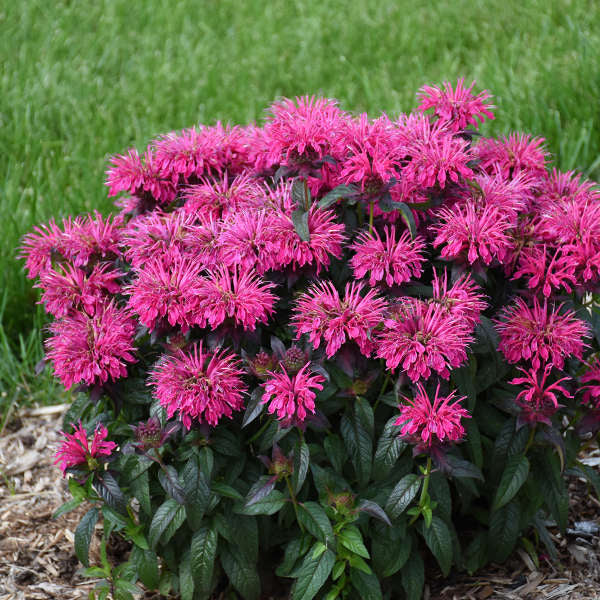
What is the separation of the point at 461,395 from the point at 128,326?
0.81 m

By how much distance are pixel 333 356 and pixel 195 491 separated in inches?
17.7

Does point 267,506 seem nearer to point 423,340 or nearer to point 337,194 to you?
point 423,340

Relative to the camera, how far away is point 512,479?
192 centimetres

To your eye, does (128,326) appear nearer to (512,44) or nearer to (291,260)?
(291,260)

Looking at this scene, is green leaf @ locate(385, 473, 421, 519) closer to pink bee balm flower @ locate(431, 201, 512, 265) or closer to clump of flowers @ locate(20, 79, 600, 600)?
clump of flowers @ locate(20, 79, 600, 600)

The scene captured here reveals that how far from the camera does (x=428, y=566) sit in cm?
232

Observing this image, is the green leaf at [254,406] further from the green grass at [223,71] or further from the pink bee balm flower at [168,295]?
the green grass at [223,71]

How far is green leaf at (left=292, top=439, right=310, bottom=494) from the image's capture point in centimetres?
182

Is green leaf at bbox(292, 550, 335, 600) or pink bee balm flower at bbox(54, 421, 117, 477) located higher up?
pink bee balm flower at bbox(54, 421, 117, 477)

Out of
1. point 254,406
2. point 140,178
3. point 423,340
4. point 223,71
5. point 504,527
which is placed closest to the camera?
point 423,340

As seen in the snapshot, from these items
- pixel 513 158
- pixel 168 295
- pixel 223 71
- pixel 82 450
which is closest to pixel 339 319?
pixel 168 295

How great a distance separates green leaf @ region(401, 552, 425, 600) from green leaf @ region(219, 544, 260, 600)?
14.5 inches

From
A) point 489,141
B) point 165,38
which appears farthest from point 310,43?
point 489,141

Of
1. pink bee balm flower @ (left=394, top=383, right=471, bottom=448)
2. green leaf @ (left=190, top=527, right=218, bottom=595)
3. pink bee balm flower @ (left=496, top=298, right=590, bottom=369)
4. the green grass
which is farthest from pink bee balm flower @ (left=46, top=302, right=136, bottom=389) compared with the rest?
the green grass
